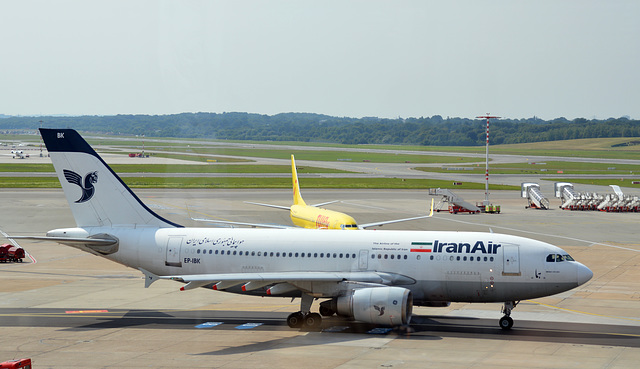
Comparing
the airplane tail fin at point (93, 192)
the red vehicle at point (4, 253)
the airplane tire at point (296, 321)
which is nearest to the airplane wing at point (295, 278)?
the airplane tire at point (296, 321)

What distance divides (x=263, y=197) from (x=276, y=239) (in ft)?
191

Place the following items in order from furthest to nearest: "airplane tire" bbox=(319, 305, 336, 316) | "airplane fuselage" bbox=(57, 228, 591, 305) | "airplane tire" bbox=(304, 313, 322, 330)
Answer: "airplane tire" bbox=(319, 305, 336, 316) → "airplane tire" bbox=(304, 313, 322, 330) → "airplane fuselage" bbox=(57, 228, 591, 305)

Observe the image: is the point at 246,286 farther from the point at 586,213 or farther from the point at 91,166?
the point at 586,213

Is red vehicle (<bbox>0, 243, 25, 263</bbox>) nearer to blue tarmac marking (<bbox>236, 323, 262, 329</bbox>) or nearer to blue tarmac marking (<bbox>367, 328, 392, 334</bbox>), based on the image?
blue tarmac marking (<bbox>236, 323, 262, 329</bbox>)

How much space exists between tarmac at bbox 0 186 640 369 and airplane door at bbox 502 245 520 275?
266 centimetres

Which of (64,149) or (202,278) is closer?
(202,278)

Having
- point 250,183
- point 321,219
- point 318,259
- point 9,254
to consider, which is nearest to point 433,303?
point 318,259

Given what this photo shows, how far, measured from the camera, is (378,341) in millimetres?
28484

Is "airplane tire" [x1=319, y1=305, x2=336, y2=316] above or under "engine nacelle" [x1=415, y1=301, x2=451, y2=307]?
under

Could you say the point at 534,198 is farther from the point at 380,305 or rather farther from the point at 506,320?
the point at 380,305

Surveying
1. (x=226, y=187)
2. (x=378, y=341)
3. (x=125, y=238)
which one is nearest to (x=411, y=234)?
(x=378, y=341)

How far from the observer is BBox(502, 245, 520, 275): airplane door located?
30281mm

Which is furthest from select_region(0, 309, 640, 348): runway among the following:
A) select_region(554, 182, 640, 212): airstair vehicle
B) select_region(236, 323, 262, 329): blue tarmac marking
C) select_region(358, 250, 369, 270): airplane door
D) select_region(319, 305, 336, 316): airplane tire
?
select_region(554, 182, 640, 212): airstair vehicle

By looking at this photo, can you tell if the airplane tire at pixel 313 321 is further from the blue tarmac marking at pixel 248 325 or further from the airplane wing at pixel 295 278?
the blue tarmac marking at pixel 248 325
